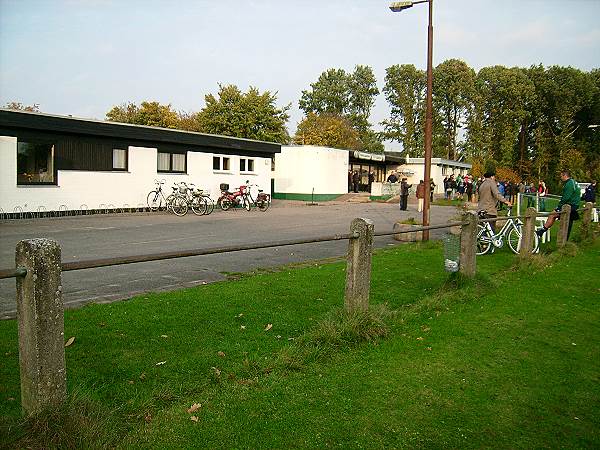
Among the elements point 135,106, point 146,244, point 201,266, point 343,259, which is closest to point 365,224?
point 201,266

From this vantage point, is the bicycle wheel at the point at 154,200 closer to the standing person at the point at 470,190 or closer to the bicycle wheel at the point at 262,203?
the bicycle wheel at the point at 262,203

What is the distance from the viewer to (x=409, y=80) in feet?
235

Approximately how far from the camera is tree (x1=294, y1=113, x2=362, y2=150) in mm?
58062

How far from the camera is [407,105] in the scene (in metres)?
69.1

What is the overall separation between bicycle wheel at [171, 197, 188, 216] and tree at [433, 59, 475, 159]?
49.5 metres

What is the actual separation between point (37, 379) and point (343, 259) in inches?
350

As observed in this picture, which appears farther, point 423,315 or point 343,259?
point 343,259

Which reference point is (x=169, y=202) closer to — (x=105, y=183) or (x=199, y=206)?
(x=199, y=206)

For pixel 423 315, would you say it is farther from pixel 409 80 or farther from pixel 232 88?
pixel 409 80

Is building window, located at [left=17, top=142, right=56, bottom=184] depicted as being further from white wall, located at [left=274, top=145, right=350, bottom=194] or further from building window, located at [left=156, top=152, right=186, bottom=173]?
white wall, located at [left=274, top=145, right=350, bottom=194]

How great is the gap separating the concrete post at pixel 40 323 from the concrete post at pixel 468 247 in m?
6.41

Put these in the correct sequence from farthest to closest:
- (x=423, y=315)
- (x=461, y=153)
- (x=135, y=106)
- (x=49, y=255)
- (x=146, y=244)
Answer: (x=461, y=153) < (x=135, y=106) < (x=146, y=244) < (x=423, y=315) < (x=49, y=255)

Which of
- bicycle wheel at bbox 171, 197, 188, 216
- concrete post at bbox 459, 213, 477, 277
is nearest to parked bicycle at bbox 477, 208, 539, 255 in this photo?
concrete post at bbox 459, 213, 477, 277

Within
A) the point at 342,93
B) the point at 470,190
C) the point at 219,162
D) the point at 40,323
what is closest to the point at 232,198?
the point at 219,162
